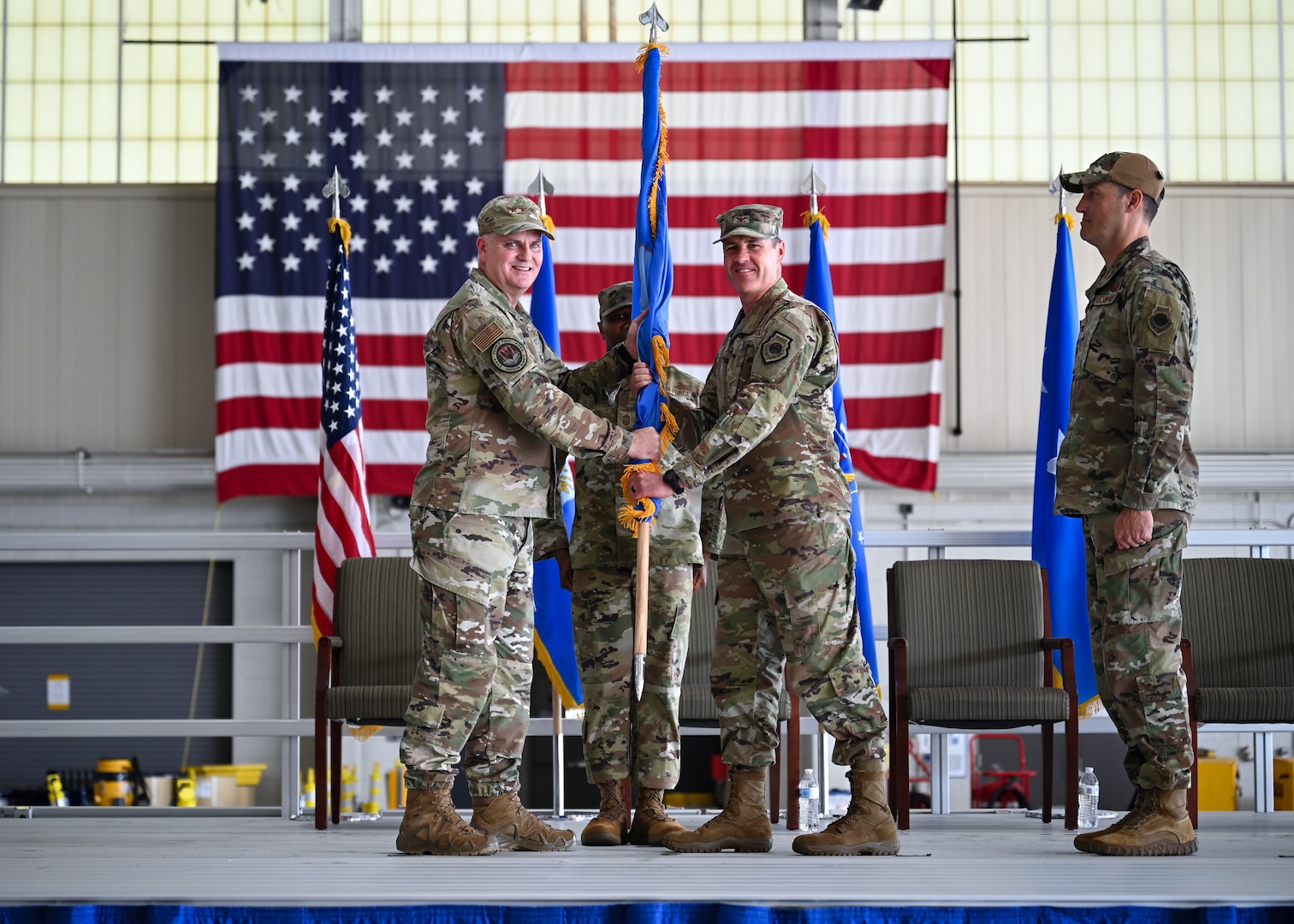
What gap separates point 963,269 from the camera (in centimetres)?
1149

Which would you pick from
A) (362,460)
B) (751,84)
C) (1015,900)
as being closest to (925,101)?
(751,84)

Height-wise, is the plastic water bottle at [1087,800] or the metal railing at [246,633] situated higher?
the metal railing at [246,633]

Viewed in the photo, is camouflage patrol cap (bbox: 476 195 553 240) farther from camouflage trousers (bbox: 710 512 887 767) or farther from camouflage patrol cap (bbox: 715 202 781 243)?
camouflage trousers (bbox: 710 512 887 767)

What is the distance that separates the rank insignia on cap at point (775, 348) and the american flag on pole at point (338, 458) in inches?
120

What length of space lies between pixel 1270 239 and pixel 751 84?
4677 mm

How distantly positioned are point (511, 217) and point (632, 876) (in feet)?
6.25

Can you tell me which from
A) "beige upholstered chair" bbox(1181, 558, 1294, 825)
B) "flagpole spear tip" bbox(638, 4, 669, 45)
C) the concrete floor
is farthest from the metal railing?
"flagpole spear tip" bbox(638, 4, 669, 45)

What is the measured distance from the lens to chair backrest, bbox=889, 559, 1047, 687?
5.39m

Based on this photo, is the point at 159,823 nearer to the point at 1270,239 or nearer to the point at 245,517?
the point at 245,517

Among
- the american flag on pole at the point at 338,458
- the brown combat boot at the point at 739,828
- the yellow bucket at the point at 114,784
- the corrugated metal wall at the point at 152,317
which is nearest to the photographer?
the brown combat boot at the point at 739,828

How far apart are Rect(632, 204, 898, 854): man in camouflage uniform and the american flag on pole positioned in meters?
2.74

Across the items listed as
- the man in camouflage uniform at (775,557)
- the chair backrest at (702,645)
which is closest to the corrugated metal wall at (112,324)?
the chair backrest at (702,645)

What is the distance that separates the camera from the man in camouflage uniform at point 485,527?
12.9ft

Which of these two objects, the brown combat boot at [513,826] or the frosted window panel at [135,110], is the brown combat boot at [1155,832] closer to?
the brown combat boot at [513,826]
